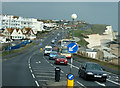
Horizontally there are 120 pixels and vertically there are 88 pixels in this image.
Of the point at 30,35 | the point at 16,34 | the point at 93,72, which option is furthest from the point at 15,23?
the point at 93,72

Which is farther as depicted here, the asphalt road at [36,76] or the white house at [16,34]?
the white house at [16,34]

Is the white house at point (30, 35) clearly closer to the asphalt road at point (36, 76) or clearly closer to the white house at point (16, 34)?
the white house at point (16, 34)

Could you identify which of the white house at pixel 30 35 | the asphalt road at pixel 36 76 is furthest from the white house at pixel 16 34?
the asphalt road at pixel 36 76

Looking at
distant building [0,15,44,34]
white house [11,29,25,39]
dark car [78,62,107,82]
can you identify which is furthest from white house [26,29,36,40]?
dark car [78,62,107,82]

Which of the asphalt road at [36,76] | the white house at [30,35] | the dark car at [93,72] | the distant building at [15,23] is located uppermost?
the distant building at [15,23]

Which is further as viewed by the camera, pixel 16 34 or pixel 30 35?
pixel 30 35

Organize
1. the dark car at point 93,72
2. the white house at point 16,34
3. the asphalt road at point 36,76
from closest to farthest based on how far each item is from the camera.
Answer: the asphalt road at point 36,76 < the dark car at point 93,72 < the white house at point 16,34

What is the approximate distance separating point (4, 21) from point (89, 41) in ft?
244

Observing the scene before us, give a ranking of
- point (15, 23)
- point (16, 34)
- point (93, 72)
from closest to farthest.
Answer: point (93, 72)
point (16, 34)
point (15, 23)

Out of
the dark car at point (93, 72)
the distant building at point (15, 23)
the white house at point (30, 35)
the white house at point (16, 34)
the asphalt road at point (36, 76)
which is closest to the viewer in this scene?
the asphalt road at point (36, 76)

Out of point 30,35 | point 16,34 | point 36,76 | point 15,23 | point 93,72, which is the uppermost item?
point 15,23

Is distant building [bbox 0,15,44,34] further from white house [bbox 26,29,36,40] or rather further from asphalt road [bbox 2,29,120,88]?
asphalt road [bbox 2,29,120,88]

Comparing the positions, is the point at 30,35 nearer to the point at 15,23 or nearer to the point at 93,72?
the point at 15,23

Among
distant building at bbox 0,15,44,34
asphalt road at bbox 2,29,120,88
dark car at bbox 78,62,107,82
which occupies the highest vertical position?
distant building at bbox 0,15,44,34
